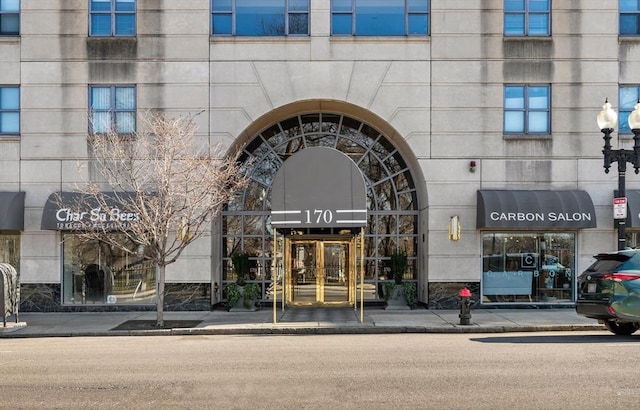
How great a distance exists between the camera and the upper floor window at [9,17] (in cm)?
2077

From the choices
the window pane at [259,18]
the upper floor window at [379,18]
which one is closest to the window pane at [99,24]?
the window pane at [259,18]

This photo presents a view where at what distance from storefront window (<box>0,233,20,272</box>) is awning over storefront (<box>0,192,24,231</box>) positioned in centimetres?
89

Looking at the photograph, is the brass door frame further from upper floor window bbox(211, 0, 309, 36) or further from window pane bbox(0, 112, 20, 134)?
window pane bbox(0, 112, 20, 134)

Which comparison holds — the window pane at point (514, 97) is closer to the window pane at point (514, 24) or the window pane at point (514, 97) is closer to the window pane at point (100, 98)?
the window pane at point (514, 24)

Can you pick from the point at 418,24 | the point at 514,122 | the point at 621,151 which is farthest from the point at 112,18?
the point at 621,151

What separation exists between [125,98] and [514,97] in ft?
38.1

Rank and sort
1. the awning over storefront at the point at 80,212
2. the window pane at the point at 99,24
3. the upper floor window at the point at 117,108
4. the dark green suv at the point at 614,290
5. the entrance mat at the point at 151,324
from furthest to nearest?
the window pane at the point at 99,24
the upper floor window at the point at 117,108
the awning over storefront at the point at 80,212
the entrance mat at the point at 151,324
the dark green suv at the point at 614,290

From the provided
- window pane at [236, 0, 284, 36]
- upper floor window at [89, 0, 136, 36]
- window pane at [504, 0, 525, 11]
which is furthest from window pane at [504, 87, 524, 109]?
upper floor window at [89, 0, 136, 36]

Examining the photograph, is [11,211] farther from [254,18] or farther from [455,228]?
[455,228]

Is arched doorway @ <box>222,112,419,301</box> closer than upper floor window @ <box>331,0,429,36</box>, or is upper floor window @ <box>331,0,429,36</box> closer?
upper floor window @ <box>331,0,429,36</box>

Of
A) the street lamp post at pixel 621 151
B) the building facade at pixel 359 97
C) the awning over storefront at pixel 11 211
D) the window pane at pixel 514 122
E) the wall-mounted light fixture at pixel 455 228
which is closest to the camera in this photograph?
the street lamp post at pixel 621 151

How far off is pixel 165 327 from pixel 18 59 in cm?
964

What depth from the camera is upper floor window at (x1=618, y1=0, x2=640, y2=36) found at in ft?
68.9

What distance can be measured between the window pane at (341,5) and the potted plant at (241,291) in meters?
7.97
